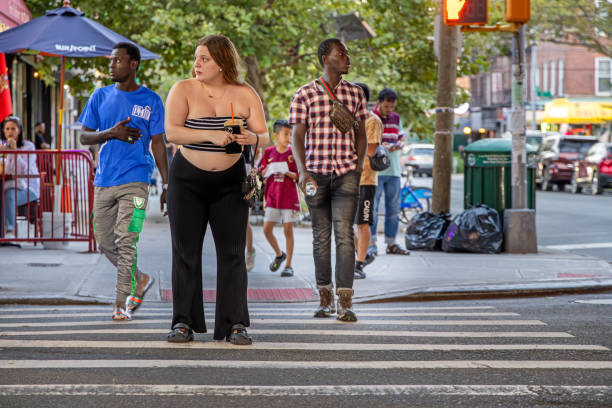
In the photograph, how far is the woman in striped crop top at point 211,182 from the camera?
6246 mm

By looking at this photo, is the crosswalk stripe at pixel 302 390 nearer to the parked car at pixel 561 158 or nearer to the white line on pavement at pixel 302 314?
the white line on pavement at pixel 302 314

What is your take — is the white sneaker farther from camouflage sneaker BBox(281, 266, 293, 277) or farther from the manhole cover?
the manhole cover

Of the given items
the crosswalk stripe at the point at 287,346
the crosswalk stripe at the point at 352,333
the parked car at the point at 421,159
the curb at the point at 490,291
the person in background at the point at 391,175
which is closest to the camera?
the crosswalk stripe at the point at 287,346

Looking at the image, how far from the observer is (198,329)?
6.42 metres

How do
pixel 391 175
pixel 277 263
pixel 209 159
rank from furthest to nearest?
pixel 391 175 → pixel 277 263 → pixel 209 159

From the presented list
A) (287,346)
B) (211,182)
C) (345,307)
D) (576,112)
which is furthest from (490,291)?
(576,112)

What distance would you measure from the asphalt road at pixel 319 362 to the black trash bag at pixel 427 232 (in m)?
5.32

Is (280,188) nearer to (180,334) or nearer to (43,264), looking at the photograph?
(43,264)

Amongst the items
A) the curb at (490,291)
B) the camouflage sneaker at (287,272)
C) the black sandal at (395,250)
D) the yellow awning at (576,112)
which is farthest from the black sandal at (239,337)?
the yellow awning at (576,112)

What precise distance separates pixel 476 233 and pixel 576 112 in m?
48.2

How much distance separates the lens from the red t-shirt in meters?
11.0

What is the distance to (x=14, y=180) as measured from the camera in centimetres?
1316

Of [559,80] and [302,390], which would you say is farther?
[559,80]

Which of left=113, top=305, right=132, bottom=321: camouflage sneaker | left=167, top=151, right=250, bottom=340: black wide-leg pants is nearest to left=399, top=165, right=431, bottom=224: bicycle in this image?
left=113, top=305, right=132, bottom=321: camouflage sneaker
